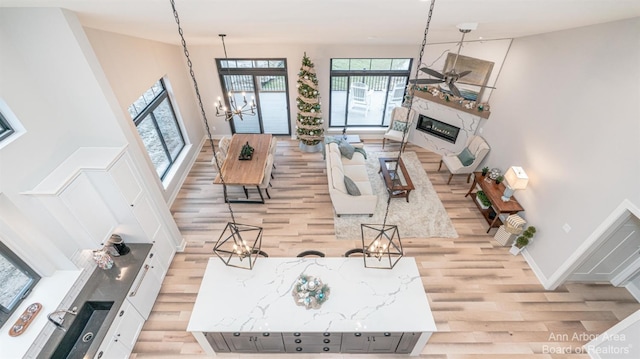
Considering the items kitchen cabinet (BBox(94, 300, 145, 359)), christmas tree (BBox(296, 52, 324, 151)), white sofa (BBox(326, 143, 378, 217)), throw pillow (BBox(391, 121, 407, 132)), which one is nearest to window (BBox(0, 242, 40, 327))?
kitchen cabinet (BBox(94, 300, 145, 359))

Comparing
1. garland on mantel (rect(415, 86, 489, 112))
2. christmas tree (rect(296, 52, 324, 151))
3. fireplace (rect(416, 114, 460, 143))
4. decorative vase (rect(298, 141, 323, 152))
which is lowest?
decorative vase (rect(298, 141, 323, 152))

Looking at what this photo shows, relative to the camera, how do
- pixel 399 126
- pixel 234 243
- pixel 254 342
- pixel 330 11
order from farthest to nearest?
pixel 399 126 < pixel 234 243 < pixel 254 342 < pixel 330 11

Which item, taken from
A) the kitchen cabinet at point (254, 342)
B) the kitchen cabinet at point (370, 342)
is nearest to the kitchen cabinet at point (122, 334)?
the kitchen cabinet at point (254, 342)

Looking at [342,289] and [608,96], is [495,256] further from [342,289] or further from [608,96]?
[342,289]

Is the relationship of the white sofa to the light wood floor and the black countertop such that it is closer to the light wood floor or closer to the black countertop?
the light wood floor

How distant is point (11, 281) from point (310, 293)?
3333mm

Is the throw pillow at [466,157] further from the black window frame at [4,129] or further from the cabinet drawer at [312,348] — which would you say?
the black window frame at [4,129]

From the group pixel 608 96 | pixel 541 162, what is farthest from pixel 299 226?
pixel 608 96

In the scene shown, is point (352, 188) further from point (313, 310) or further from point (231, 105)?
point (231, 105)

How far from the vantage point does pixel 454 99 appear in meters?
6.80

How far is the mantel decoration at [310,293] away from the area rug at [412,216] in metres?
2.12

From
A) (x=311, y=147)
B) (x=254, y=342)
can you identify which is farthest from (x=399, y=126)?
(x=254, y=342)

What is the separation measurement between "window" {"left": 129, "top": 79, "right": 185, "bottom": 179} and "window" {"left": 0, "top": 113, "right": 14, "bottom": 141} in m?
2.27

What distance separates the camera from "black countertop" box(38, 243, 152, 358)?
3223 mm
